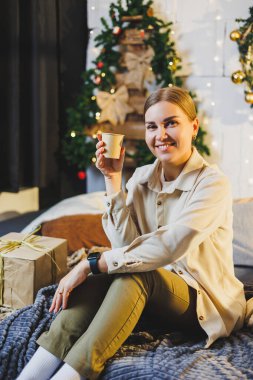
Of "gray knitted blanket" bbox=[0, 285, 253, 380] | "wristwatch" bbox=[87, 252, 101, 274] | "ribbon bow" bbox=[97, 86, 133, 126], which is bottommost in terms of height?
"gray knitted blanket" bbox=[0, 285, 253, 380]

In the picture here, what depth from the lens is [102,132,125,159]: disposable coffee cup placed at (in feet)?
5.29

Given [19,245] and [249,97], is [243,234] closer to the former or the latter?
[19,245]

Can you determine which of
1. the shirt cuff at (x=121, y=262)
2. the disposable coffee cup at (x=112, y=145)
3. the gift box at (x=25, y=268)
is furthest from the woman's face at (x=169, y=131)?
the gift box at (x=25, y=268)

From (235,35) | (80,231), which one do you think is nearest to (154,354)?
(80,231)

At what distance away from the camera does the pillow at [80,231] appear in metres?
2.80

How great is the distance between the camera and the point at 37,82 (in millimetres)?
3502

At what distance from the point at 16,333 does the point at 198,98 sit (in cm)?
250

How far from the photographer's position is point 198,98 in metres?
3.73

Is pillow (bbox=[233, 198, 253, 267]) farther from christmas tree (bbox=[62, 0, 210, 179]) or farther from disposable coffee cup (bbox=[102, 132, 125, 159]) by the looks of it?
christmas tree (bbox=[62, 0, 210, 179])

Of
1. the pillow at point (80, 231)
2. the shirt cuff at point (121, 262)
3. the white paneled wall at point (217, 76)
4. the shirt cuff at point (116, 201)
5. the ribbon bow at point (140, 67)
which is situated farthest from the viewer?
the ribbon bow at point (140, 67)

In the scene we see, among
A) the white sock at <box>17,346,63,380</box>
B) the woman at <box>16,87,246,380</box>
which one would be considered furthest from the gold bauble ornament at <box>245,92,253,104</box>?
the white sock at <box>17,346,63,380</box>

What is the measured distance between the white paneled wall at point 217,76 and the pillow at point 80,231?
128 cm

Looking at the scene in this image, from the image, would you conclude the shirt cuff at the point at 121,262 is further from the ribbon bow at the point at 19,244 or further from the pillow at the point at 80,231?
the pillow at the point at 80,231

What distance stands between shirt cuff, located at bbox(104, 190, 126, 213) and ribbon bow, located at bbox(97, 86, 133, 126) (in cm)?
206
